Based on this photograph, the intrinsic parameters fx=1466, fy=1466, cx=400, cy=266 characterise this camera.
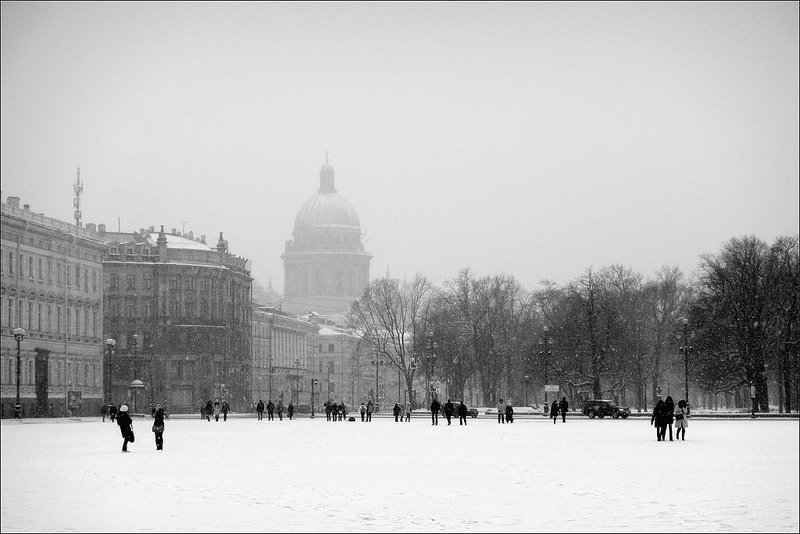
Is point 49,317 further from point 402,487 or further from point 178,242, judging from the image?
point 402,487

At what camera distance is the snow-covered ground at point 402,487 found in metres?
20.0

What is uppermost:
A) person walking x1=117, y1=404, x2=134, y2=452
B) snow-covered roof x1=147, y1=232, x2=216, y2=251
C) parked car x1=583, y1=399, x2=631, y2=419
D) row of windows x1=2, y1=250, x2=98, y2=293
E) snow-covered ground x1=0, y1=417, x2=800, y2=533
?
snow-covered roof x1=147, y1=232, x2=216, y2=251

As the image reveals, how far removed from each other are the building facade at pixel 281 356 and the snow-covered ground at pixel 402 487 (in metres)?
110

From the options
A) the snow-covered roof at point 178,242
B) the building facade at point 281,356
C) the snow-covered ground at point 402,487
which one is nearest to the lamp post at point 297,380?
the building facade at point 281,356

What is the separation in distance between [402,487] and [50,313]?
6681cm

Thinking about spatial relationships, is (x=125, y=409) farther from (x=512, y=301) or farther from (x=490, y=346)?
(x=512, y=301)

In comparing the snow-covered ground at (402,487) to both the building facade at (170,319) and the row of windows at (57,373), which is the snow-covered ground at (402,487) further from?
the building facade at (170,319)

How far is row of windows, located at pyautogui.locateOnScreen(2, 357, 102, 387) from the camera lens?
8152 centimetres

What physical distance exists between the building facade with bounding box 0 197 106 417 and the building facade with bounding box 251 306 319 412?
50.7 meters

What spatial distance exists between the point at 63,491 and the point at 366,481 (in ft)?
19.1

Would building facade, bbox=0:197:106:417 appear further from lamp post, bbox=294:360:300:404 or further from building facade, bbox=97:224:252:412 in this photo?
lamp post, bbox=294:360:300:404

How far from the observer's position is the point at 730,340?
86.4 meters

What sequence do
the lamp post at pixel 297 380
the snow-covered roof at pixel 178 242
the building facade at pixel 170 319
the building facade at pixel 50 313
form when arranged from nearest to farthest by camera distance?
1. the building facade at pixel 50 313
2. the building facade at pixel 170 319
3. the snow-covered roof at pixel 178 242
4. the lamp post at pixel 297 380

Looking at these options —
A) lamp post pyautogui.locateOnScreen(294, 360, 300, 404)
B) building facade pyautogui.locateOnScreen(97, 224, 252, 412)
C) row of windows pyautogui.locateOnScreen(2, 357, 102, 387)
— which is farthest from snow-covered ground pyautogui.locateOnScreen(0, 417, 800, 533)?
lamp post pyautogui.locateOnScreen(294, 360, 300, 404)
